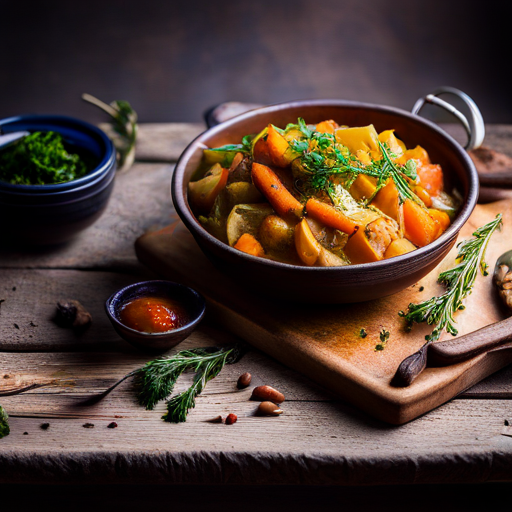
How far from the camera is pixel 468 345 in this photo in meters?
2.06

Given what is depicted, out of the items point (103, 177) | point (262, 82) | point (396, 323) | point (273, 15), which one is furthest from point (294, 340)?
point (273, 15)

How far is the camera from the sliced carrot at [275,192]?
2198 mm

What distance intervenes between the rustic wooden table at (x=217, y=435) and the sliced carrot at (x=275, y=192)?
571 mm

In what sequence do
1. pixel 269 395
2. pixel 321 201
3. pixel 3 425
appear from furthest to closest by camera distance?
pixel 321 201 < pixel 269 395 < pixel 3 425

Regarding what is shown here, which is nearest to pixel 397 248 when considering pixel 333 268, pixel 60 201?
pixel 333 268

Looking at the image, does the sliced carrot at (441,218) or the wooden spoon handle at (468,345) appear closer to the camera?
the wooden spoon handle at (468,345)

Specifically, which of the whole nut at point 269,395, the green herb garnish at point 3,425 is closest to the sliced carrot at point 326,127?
the whole nut at point 269,395

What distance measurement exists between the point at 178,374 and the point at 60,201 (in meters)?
0.97

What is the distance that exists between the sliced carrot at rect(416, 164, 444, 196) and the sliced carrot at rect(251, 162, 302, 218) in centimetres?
63

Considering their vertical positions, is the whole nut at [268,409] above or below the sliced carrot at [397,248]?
below

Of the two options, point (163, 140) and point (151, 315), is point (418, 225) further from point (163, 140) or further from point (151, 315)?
point (163, 140)

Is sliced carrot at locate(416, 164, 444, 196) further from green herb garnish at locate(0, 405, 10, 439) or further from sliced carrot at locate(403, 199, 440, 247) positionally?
green herb garnish at locate(0, 405, 10, 439)

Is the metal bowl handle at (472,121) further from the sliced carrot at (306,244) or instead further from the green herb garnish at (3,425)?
the green herb garnish at (3,425)

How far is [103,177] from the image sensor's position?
8.89 ft
